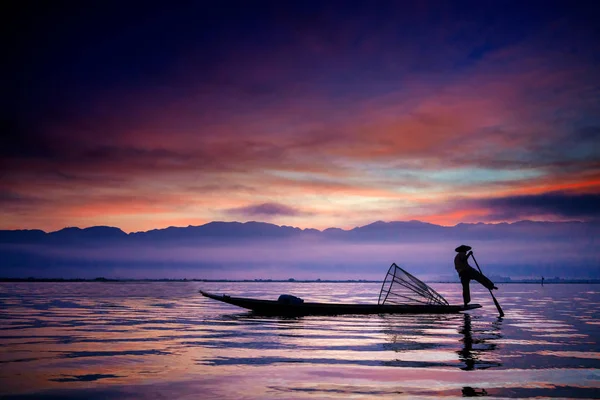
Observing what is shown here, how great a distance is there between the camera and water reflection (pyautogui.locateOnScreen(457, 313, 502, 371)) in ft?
54.1

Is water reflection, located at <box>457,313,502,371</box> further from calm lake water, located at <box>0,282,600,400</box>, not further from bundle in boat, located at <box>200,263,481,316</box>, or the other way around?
bundle in boat, located at <box>200,263,481,316</box>

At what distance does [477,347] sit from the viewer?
67.6 ft

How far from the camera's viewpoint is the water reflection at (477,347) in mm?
16495

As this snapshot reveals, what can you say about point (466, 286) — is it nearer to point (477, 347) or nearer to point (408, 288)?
point (408, 288)

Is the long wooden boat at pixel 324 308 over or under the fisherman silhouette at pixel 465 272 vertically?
under

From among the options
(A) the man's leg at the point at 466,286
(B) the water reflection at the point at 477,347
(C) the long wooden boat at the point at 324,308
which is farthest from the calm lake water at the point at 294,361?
(A) the man's leg at the point at 466,286

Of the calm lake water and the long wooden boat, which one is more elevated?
the long wooden boat

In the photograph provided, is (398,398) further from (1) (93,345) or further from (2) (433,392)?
(1) (93,345)

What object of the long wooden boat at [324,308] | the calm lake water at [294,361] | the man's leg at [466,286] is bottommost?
the calm lake water at [294,361]

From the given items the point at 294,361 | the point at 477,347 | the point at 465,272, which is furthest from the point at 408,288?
the point at 294,361

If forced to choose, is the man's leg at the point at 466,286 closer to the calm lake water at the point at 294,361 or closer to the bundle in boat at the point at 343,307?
the bundle in boat at the point at 343,307

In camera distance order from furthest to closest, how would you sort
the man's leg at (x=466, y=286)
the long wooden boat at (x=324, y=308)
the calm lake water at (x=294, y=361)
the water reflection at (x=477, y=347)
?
the man's leg at (x=466, y=286) < the long wooden boat at (x=324, y=308) < the water reflection at (x=477, y=347) < the calm lake water at (x=294, y=361)

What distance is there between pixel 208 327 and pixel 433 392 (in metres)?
18.1

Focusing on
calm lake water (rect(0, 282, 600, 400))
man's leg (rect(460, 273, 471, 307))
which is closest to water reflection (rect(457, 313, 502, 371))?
calm lake water (rect(0, 282, 600, 400))
